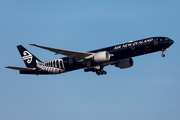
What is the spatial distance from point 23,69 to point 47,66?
13.8ft

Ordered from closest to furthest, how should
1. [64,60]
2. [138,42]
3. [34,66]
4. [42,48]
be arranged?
[42,48], [138,42], [64,60], [34,66]

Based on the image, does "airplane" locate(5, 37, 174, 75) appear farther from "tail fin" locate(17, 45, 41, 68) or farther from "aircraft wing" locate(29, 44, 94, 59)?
"tail fin" locate(17, 45, 41, 68)

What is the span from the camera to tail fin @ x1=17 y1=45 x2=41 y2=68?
59281mm

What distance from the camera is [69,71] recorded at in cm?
5544

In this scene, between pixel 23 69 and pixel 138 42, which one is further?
pixel 23 69

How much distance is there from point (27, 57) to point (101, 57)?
1651 centimetres

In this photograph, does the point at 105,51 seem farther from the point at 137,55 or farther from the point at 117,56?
the point at 137,55

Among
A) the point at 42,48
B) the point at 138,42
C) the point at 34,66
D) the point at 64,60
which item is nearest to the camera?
the point at 42,48

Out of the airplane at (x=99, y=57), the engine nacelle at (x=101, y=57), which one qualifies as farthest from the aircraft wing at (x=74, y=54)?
the engine nacelle at (x=101, y=57)

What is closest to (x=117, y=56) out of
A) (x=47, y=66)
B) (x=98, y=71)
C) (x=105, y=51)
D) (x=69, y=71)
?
(x=105, y=51)

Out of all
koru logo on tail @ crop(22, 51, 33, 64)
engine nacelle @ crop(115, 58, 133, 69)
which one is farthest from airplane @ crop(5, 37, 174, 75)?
koru logo on tail @ crop(22, 51, 33, 64)

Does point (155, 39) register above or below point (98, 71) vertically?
above

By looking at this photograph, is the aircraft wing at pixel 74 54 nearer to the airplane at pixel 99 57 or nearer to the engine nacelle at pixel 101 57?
the airplane at pixel 99 57

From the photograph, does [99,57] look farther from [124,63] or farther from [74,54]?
[124,63]
